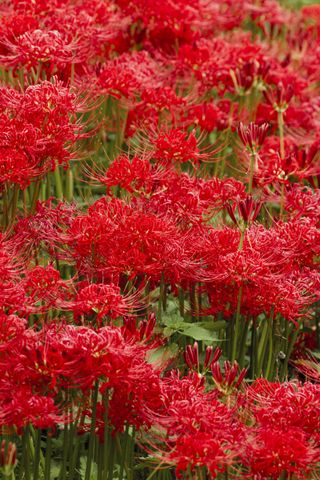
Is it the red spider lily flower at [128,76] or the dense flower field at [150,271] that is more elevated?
the red spider lily flower at [128,76]

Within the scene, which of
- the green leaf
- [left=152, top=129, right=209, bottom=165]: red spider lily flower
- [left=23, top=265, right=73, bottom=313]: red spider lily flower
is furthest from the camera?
[left=152, top=129, right=209, bottom=165]: red spider lily flower

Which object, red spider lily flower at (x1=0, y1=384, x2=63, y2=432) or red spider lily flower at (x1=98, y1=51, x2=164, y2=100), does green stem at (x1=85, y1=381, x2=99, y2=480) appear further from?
red spider lily flower at (x1=98, y1=51, x2=164, y2=100)

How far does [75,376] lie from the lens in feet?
9.67

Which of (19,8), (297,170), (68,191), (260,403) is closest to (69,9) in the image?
(19,8)

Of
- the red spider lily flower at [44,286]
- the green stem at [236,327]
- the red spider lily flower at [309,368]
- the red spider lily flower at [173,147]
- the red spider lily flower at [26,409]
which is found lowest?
the red spider lily flower at [309,368]

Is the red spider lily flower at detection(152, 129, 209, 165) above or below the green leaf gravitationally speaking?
above

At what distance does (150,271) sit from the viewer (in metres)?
3.49

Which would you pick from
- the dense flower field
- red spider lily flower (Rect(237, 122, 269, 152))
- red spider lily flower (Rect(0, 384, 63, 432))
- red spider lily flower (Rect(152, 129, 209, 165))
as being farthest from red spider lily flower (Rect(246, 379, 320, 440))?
red spider lily flower (Rect(152, 129, 209, 165))

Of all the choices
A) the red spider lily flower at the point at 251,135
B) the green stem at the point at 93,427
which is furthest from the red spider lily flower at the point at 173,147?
the green stem at the point at 93,427

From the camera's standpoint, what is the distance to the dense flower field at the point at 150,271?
2.96 m

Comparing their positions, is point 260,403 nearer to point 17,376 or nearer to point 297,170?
point 17,376

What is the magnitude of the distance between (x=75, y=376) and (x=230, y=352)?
1.16 m

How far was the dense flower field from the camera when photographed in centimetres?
296

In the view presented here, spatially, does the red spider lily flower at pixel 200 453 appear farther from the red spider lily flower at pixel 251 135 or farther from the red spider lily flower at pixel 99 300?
the red spider lily flower at pixel 251 135
